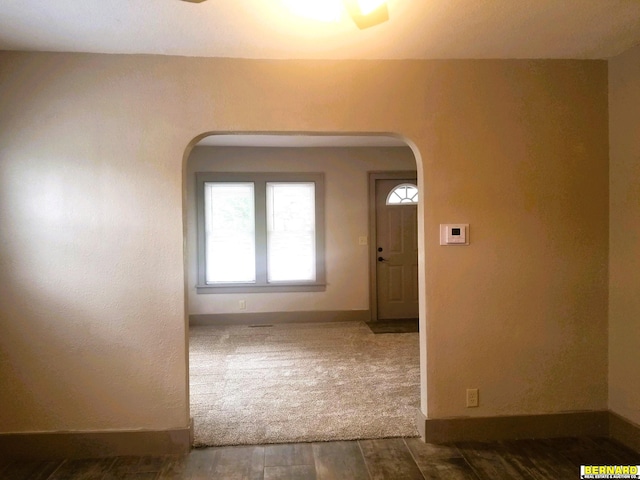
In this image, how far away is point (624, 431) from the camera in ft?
8.43

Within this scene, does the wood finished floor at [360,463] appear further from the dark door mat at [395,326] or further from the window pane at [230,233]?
the window pane at [230,233]

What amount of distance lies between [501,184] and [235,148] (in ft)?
12.9

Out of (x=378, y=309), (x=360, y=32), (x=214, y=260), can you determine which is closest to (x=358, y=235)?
(x=378, y=309)

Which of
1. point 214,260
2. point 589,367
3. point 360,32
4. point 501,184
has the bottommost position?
point 589,367

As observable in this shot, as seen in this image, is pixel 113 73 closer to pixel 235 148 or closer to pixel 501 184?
pixel 501 184

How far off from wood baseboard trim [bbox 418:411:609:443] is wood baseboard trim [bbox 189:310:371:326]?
3.18 m

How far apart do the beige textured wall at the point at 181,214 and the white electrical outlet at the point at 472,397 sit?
0.04 meters

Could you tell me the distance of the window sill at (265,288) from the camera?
5711 mm

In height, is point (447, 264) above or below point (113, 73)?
below

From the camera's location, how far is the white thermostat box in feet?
8.54

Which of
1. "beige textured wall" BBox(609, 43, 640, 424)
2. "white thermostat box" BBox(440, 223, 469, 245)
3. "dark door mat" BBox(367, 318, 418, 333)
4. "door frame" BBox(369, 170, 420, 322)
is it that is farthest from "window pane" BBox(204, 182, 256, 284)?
"beige textured wall" BBox(609, 43, 640, 424)

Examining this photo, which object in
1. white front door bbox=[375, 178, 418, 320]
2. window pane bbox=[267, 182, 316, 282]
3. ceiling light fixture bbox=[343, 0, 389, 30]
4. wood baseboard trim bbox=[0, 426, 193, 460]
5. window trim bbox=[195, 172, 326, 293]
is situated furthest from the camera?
white front door bbox=[375, 178, 418, 320]

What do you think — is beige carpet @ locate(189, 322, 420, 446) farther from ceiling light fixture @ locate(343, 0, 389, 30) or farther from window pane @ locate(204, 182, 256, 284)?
ceiling light fixture @ locate(343, 0, 389, 30)

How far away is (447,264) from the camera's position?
2623 mm
